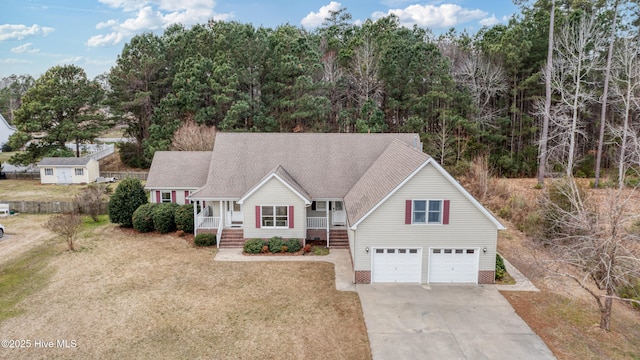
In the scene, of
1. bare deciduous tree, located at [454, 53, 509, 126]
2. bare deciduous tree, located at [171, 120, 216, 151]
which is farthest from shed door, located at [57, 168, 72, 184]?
bare deciduous tree, located at [454, 53, 509, 126]

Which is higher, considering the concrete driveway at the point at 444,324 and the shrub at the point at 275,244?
the shrub at the point at 275,244

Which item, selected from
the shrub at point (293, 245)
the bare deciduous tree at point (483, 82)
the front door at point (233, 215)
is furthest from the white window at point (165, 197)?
the bare deciduous tree at point (483, 82)

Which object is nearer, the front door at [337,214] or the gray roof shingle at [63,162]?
the front door at [337,214]

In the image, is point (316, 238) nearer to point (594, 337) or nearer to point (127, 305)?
point (127, 305)

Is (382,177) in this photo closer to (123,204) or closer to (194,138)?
(123,204)

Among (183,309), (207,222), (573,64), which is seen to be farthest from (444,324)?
(573,64)

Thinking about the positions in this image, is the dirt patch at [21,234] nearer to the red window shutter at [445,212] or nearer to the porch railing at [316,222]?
the porch railing at [316,222]
